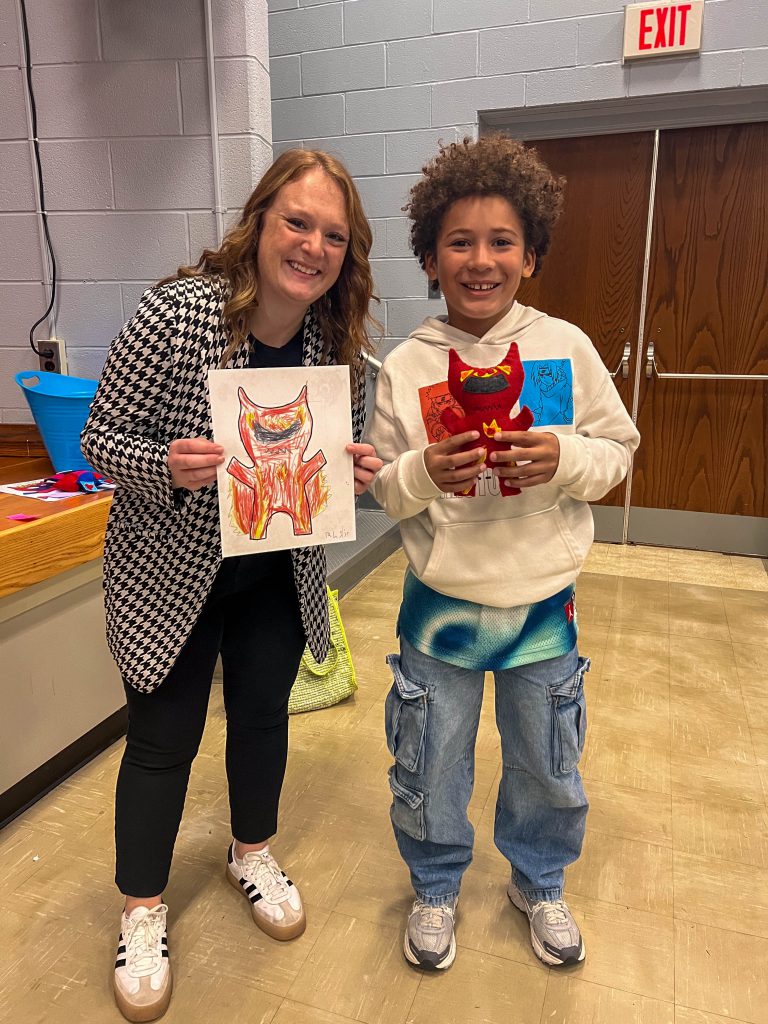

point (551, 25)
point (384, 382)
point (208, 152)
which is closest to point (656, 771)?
point (384, 382)

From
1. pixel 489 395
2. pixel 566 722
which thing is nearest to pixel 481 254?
pixel 489 395

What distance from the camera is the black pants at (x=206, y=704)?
1241 mm

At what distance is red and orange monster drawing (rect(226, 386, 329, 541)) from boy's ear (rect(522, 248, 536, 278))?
0.41 meters

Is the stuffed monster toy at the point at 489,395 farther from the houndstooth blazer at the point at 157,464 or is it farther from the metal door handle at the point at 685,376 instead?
the metal door handle at the point at 685,376

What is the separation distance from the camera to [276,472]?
1.16 meters

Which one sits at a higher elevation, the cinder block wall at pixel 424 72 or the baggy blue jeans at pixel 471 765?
the cinder block wall at pixel 424 72

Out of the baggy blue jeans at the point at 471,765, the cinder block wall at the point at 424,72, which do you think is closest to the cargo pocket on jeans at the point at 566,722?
the baggy blue jeans at the point at 471,765

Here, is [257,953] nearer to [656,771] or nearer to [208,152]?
[656,771]

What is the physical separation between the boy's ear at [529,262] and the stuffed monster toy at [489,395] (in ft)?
0.58

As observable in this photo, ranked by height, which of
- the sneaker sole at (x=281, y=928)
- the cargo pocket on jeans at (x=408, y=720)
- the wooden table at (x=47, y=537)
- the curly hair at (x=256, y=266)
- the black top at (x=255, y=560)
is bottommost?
the sneaker sole at (x=281, y=928)

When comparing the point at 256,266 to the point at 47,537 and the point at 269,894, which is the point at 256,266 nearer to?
the point at 47,537

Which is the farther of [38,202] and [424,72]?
[424,72]

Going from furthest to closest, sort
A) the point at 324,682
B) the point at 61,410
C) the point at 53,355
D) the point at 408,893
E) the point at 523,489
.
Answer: the point at 53,355, the point at 324,682, the point at 61,410, the point at 408,893, the point at 523,489

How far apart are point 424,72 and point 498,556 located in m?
3.18
